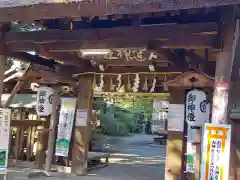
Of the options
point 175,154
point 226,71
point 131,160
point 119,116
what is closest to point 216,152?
point 226,71

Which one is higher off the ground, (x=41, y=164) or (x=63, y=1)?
(x=63, y=1)

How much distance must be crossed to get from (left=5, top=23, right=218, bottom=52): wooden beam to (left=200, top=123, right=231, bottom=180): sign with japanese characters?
1348mm

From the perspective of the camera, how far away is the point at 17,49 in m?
6.74

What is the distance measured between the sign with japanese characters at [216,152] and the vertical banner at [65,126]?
5694 mm

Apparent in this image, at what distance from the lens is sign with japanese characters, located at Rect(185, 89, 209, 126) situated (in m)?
7.03

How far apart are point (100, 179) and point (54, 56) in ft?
12.1

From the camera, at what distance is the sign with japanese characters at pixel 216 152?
4660 mm

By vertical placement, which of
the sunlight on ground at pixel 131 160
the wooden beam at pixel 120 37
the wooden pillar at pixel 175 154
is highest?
the wooden beam at pixel 120 37

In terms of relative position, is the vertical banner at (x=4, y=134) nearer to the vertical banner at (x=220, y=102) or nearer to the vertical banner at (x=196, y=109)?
the vertical banner at (x=196, y=109)

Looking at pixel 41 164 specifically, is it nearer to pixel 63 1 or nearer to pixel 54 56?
pixel 54 56

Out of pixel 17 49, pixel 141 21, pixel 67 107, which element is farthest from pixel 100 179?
pixel 141 21

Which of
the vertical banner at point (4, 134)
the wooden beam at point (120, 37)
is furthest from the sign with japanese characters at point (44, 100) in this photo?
the wooden beam at point (120, 37)

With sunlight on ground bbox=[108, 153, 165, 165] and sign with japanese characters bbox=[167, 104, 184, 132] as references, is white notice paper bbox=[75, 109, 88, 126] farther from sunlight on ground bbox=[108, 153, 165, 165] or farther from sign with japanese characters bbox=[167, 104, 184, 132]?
sunlight on ground bbox=[108, 153, 165, 165]

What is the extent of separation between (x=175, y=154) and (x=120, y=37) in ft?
11.1
